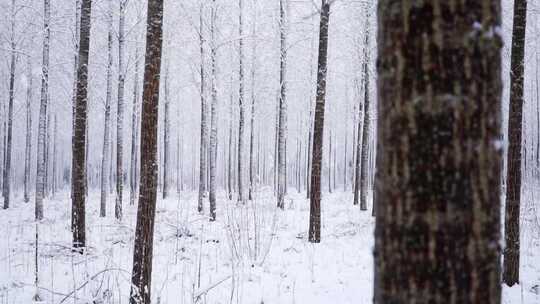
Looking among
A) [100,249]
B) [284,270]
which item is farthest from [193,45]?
[284,270]

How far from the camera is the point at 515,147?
4.88 meters

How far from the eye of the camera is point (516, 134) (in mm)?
4797

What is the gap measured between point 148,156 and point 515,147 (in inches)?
189

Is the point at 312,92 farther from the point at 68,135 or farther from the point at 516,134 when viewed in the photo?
the point at 68,135

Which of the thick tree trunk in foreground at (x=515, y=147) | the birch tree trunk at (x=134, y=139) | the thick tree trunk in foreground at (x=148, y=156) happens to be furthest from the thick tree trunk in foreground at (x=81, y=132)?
the birch tree trunk at (x=134, y=139)

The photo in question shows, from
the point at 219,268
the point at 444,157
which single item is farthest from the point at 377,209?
the point at 219,268

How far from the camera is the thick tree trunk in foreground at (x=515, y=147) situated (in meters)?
4.80

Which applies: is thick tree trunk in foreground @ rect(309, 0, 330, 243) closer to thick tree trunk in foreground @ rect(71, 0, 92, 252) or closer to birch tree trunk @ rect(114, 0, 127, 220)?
thick tree trunk in foreground @ rect(71, 0, 92, 252)

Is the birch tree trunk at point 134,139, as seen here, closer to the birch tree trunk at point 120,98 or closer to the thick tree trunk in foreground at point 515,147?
the birch tree trunk at point 120,98

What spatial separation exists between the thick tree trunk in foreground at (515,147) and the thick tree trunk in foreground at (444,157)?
185 inches

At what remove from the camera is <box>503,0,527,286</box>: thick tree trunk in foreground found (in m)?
4.80

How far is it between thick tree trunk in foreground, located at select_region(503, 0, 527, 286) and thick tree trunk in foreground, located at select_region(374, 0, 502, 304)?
470 cm

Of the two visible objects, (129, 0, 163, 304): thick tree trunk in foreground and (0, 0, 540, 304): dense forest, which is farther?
(129, 0, 163, 304): thick tree trunk in foreground

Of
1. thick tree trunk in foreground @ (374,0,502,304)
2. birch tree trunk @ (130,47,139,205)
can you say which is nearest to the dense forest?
thick tree trunk in foreground @ (374,0,502,304)
